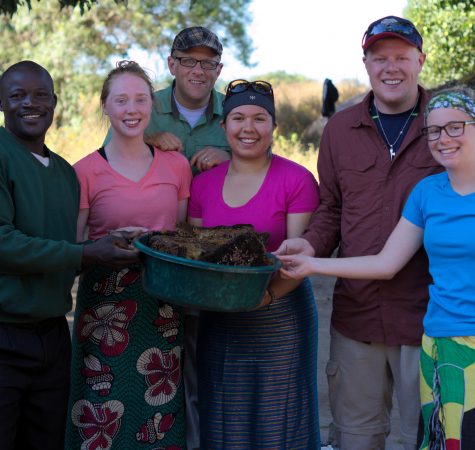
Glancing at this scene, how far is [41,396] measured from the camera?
2994 millimetres

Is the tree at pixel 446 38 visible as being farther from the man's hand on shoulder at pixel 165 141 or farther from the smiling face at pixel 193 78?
the man's hand on shoulder at pixel 165 141

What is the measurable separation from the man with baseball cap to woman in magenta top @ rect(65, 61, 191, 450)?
65 centimetres

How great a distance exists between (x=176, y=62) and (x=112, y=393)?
1693 millimetres

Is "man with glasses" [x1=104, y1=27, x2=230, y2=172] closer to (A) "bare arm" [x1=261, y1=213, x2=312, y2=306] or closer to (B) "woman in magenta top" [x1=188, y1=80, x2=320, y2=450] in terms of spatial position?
(B) "woman in magenta top" [x1=188, y1=80, x2=320, y2=450]

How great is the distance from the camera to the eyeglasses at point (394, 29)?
310 centimetres

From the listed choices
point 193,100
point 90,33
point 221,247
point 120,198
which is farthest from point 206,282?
point 90,33

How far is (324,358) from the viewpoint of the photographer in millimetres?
6297

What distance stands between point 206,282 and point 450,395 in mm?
958

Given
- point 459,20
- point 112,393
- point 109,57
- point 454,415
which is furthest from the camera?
point 109,57

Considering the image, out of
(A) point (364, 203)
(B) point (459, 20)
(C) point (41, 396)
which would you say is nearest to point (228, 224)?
(A) point (364, 203)

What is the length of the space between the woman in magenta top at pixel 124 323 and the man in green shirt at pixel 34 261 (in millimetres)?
137

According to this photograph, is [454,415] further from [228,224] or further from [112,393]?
[112,393]

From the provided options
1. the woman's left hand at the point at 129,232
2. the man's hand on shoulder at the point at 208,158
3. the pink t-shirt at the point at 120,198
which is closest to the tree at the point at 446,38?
the man's hand on shoulder at the point at 208,158

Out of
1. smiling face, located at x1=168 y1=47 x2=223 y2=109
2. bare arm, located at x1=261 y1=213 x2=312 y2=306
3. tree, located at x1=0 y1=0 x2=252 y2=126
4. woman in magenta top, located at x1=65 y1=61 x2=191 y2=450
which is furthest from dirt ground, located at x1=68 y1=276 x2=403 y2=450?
tree, located at x1=0 y1=0 x2=252 y2=126
